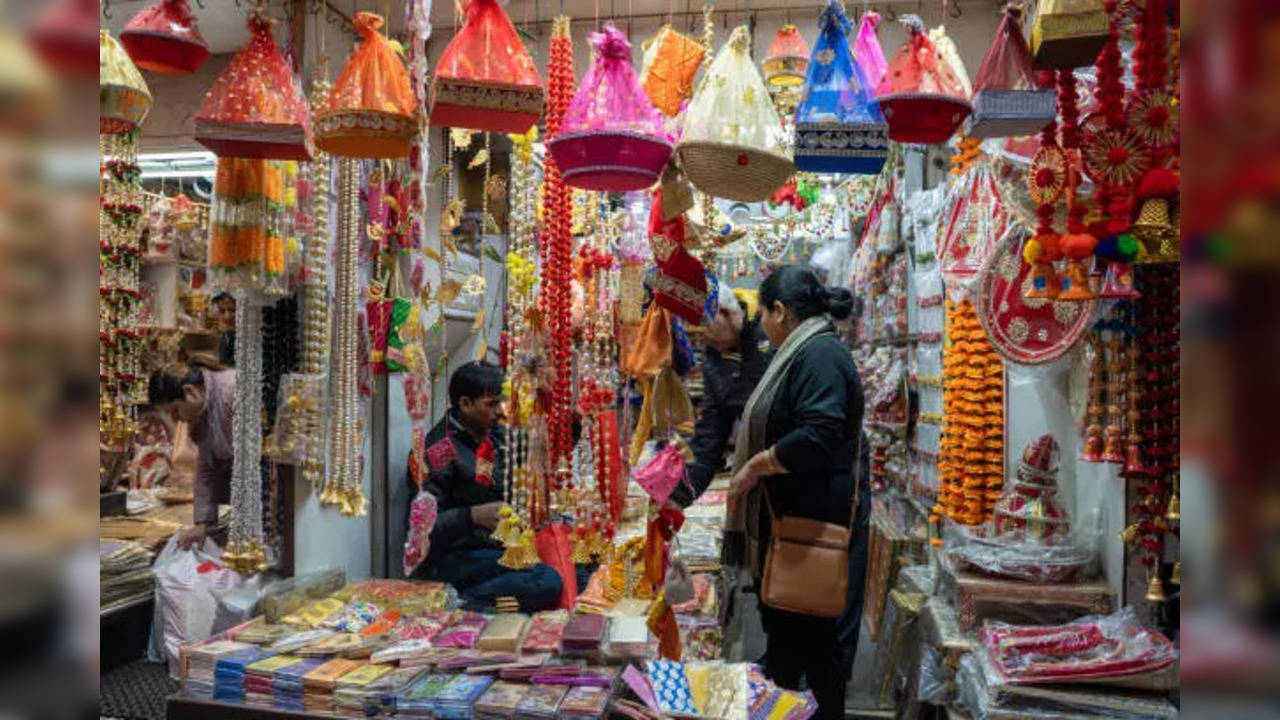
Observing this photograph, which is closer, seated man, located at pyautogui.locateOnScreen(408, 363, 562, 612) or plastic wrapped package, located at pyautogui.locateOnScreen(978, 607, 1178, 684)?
plastic wrapped package, located at pyautogui.locateOnScreen(978, 607, 1178, 684)

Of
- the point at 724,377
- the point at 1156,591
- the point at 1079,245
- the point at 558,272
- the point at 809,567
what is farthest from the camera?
the point at 724,377

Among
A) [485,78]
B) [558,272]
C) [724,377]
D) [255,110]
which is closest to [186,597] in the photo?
[558,272]

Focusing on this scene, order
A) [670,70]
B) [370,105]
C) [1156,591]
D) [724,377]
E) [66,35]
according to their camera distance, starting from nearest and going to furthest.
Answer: [66,35], [370,105], [1156,591], [670,70], [724,377]

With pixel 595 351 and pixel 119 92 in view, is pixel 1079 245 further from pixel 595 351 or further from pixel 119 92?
pixel 119 92

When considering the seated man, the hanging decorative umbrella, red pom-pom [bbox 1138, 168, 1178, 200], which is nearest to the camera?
the hanging decorative umbrella

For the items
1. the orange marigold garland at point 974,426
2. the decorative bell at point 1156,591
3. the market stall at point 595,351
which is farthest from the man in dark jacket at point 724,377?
the decorative bell at point 1156,591

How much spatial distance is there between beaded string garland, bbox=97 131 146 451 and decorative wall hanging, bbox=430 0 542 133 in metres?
Answer: 1.71

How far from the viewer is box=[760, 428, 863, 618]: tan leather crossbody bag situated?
3127mm

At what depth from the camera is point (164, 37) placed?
196 centimetres

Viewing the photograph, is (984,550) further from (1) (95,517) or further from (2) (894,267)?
(1) (95,517)

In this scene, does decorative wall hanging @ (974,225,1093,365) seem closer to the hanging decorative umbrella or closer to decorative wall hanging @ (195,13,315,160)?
decorative wall hanging @ (195,13,315,160)

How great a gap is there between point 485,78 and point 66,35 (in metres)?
1.70

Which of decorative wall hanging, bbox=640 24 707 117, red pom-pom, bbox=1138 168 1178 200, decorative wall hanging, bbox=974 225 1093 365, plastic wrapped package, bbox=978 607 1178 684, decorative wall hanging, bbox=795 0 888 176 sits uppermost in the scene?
decorative wall hanging, bbox=640 24 707 117

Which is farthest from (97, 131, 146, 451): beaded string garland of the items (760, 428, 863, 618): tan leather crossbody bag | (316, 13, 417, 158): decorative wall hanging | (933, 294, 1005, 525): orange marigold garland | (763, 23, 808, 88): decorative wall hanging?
(933, 294, 1005, 525): orange marigold garland
